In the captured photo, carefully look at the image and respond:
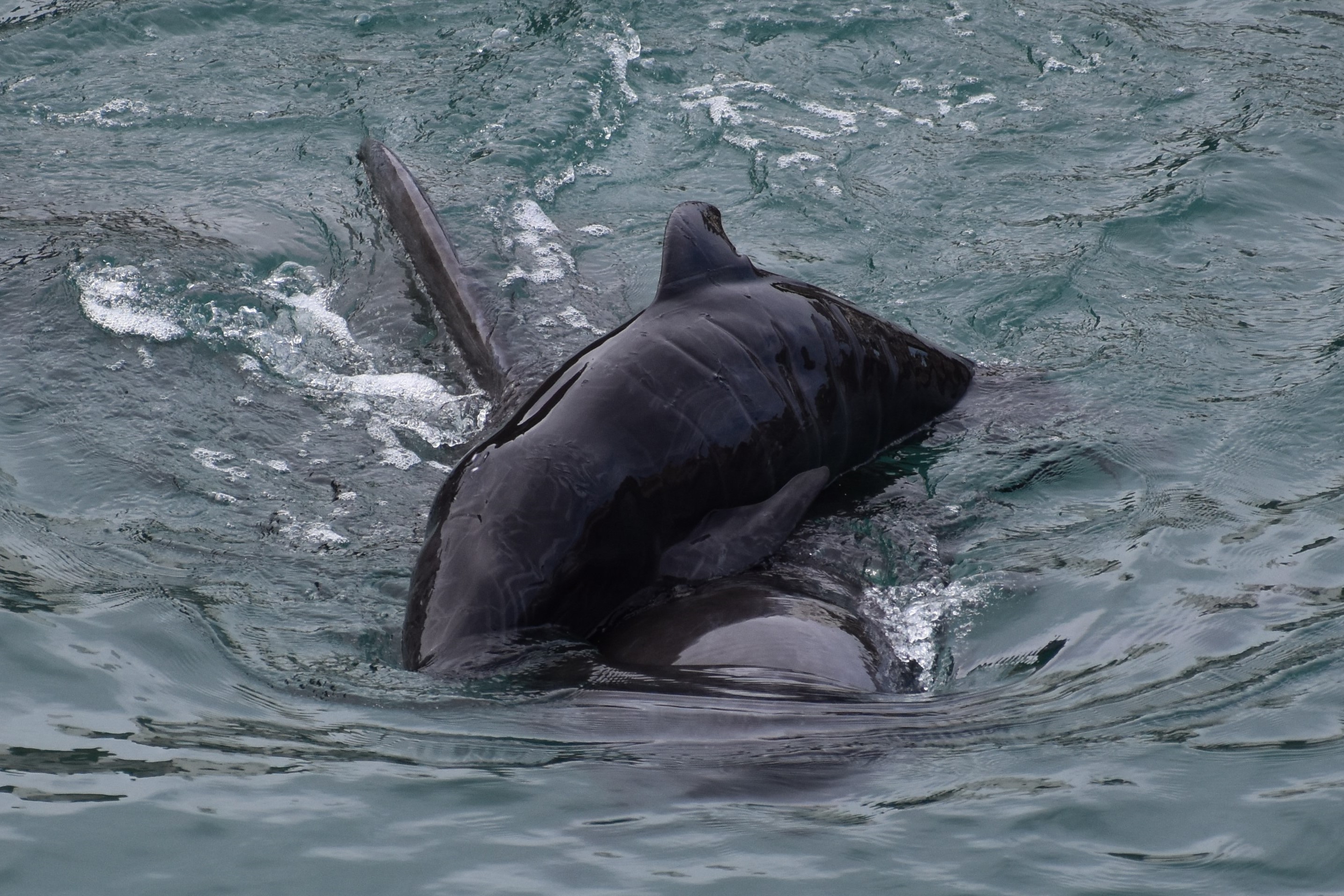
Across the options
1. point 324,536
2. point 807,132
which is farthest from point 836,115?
point 324,536

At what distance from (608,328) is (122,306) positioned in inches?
98.1

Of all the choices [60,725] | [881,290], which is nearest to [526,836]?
[60,725]

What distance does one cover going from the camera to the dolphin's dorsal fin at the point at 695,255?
566cm

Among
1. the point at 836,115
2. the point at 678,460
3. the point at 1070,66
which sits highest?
the point at 1070,66

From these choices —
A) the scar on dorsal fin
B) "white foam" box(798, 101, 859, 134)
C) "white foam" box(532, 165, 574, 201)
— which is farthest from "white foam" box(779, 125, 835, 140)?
the scar on dorsal fin

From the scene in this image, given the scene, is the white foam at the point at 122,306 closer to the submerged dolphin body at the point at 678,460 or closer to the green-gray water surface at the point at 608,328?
the green-gray water surface at the point at 608,328

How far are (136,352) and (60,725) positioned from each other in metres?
3.30

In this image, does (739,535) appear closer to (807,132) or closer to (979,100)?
(807,132)

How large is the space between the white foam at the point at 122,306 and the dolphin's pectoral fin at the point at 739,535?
325 centimetres

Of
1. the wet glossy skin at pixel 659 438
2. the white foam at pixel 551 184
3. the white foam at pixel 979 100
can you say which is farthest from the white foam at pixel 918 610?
the white foam at pixel 979 100

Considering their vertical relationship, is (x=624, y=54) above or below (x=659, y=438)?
above

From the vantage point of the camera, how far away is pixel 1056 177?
882cm

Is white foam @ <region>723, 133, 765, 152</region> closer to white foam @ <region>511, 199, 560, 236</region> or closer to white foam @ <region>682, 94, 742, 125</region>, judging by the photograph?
white foam @ <region>682, 94, 742, 125</region>

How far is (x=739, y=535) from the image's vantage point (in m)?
5.12
